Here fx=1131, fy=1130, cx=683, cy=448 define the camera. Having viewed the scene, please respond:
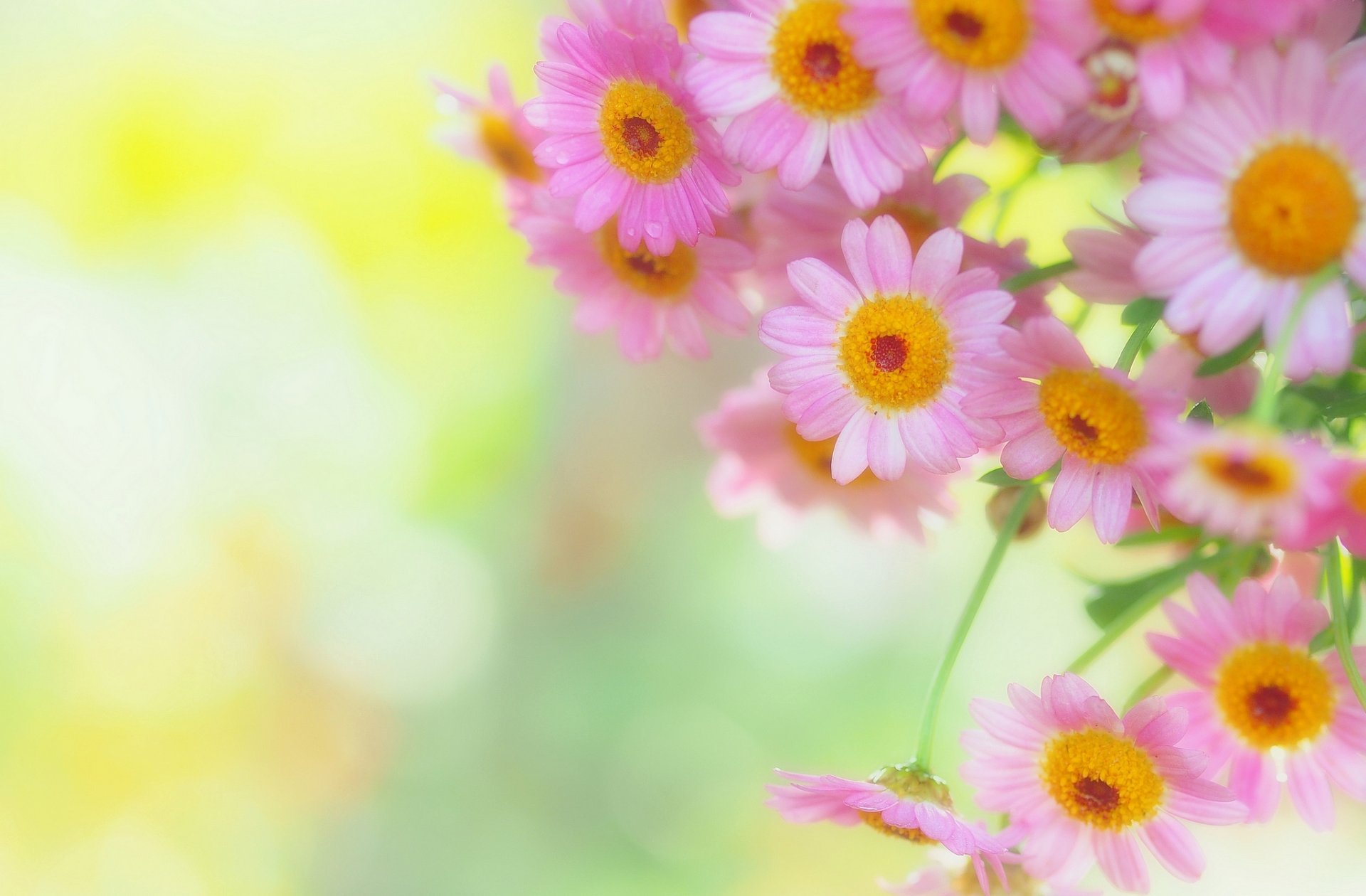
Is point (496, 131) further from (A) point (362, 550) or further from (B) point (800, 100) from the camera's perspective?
(A) point (362, 550)

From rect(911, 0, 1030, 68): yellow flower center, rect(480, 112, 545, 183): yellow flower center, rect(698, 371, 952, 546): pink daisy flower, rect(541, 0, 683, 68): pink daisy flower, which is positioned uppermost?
rect(480, 112, 545, 183): yellow flower center

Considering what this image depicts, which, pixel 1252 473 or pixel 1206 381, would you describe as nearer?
pixel 1252 473

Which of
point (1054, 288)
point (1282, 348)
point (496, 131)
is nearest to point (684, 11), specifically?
point (496, 131)

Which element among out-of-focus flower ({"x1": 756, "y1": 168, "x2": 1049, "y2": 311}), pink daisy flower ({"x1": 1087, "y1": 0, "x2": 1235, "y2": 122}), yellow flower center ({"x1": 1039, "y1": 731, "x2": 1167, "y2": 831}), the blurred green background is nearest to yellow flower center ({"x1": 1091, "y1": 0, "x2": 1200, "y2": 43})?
pink daisy flower ({"x1": 1087, "y1": 0, "x2": 1235, "y2": 122})

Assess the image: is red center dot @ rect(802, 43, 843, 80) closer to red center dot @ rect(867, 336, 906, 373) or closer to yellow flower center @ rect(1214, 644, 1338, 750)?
red center dot @ rect(867, 336, 906, 373)

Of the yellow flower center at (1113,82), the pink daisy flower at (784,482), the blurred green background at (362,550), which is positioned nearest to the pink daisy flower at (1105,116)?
the yellow flower center at (1113,82)

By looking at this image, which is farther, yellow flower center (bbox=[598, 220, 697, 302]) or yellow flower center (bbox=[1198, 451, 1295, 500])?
yellow flower center (bbox=[598, 220, 697, 302])
